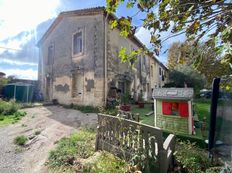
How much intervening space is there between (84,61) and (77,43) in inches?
77.5

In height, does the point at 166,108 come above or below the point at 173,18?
below

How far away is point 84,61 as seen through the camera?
12266mm

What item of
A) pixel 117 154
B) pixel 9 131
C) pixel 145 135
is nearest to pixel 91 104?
pixel 9 131

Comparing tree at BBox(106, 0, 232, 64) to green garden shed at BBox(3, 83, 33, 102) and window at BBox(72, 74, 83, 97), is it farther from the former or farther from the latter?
green garden shed at BBox(3, 83, 33, 102)

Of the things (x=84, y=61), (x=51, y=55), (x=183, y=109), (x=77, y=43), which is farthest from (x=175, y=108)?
(x=51, y=55)

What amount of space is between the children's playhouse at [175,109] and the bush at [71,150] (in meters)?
2.46

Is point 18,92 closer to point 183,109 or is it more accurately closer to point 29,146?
point 29,146

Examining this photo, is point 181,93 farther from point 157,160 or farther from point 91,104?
point 91,104

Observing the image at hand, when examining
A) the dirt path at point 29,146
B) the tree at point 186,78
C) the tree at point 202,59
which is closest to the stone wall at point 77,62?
the dirt path at point 29,146

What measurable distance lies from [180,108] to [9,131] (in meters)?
6.84

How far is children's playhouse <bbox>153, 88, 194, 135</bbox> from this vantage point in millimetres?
5309

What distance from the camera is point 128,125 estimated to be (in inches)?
137

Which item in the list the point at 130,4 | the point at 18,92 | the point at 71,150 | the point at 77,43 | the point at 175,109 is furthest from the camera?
the point at 18,92

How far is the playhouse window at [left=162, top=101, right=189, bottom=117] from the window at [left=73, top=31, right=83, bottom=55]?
8.76 meters
